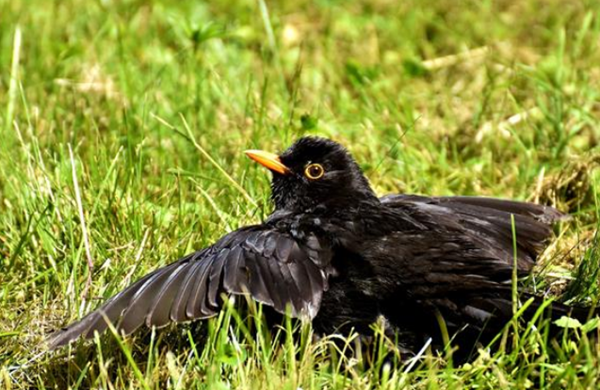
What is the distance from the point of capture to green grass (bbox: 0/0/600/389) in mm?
3914

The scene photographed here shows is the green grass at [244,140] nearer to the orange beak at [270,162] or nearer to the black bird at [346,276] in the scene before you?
the black bird at [346,276]

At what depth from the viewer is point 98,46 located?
23.6ft

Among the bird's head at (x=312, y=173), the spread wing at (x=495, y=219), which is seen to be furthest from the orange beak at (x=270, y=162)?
the spread wing at (x=495, y=219)

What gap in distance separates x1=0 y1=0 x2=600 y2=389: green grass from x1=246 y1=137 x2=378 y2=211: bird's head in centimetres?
26

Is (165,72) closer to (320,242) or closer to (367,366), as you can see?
(320,242)

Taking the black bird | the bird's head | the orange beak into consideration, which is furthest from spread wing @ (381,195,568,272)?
the orange beak

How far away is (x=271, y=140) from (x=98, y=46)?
1.93 m

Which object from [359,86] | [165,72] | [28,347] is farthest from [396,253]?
[165,72]

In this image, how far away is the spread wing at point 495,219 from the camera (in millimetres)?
4797

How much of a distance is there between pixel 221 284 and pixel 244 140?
1.84m

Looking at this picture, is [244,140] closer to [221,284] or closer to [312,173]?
[312,173]

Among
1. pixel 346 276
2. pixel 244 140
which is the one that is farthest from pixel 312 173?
pixel 244 140

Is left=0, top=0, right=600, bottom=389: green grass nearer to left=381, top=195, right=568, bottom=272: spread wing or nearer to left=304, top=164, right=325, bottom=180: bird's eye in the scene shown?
left=381, top=195, right=568, bottom=272: spread wing

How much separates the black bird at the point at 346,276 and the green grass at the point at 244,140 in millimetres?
125
